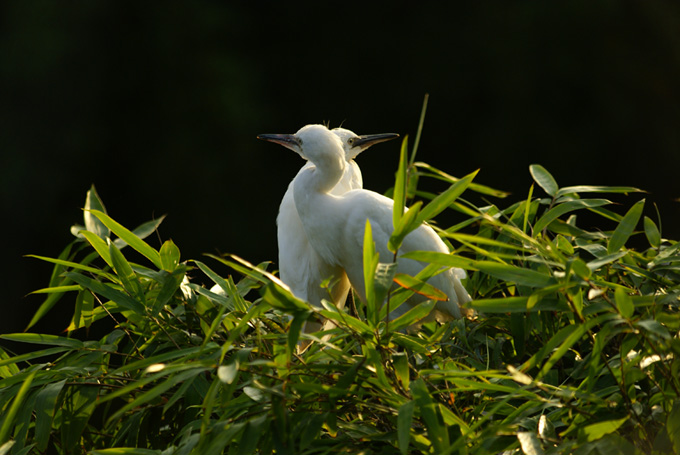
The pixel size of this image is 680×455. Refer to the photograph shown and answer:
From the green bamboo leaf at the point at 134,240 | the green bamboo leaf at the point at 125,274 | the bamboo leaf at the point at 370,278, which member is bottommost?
the green bamboo leaf at the point at 125,274

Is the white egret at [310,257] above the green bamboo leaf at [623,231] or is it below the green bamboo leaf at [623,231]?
below

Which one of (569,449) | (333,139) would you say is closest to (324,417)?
(569,449)

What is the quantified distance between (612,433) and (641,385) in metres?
0.12

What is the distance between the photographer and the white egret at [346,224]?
3.38ft

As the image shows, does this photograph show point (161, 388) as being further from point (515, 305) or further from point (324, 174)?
point (324, 174)

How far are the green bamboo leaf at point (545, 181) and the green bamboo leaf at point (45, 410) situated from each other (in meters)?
0.52

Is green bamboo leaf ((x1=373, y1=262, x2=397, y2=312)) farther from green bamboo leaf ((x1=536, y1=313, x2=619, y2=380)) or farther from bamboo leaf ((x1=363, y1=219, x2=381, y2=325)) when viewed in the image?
green bamboo leaf ((x1=536, y1=313, x2=619, y2=380))

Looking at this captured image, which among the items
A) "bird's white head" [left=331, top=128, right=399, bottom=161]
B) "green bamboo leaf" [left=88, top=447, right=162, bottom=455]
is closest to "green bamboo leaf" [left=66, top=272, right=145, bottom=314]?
"green bamboo leaf" [left=88, top=447, right=162, bottom=455]

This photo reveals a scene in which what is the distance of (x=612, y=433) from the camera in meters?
0.48

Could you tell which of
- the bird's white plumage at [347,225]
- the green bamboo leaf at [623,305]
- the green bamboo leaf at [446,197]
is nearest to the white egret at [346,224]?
the bird's white plumage at [347,225]

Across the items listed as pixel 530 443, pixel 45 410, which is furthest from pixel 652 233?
pixel 45 410

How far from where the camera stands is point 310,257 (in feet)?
3.77

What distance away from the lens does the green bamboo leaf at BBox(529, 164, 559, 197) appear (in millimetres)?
756

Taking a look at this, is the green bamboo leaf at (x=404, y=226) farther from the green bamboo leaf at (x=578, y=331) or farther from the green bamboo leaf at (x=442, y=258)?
the green bamboo leaf at (x=578, y=331)
